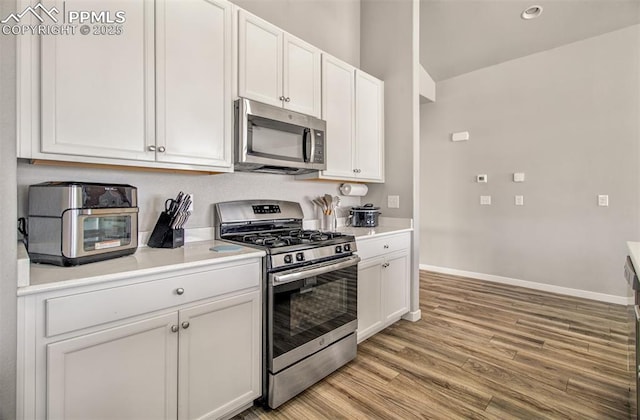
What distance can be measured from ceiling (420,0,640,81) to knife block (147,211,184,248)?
3.77 metres

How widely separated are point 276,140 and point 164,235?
948 millimetres

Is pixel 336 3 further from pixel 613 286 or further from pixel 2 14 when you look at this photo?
pixel 613 286

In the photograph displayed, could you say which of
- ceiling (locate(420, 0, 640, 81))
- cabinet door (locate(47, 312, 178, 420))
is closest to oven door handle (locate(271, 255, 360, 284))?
cabinet door (locate(47, 312, 178, 420))

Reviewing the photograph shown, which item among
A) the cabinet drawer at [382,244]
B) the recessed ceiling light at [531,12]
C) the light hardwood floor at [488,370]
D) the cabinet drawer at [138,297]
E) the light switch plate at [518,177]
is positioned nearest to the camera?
the cabinet drawer at [138,297]

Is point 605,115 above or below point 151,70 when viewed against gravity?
above

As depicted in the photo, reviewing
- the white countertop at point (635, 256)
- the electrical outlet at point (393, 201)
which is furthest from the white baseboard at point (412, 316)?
the white countertop at point (635, 256)

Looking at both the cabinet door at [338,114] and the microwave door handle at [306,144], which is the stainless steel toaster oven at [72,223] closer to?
the microwave door handle at [306,144]

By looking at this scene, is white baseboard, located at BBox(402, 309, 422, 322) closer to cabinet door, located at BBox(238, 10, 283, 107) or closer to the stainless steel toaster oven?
cabinet door, located at BBox(238, 10, 283, 107)

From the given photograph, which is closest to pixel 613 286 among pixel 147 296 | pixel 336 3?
pixel 336 3

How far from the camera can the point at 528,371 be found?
7.02ft

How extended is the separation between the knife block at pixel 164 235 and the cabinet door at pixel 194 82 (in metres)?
0.36

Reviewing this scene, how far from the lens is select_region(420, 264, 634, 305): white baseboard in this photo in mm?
3465

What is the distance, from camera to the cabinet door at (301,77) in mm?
2254

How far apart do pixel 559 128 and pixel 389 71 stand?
2290mm
